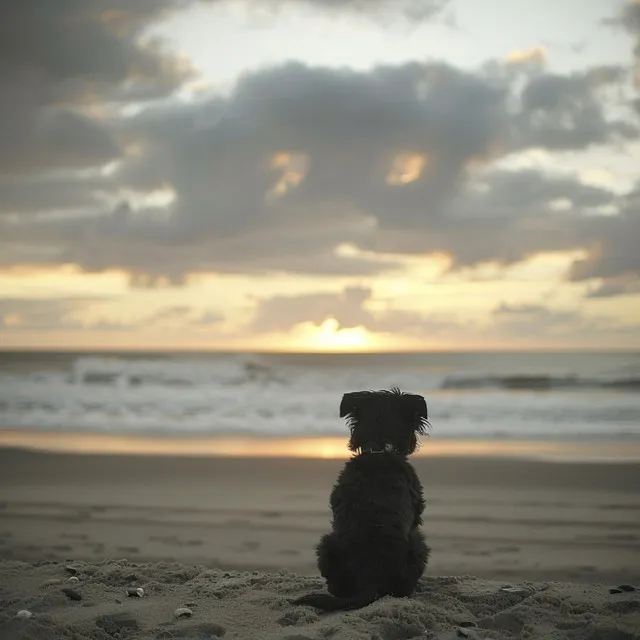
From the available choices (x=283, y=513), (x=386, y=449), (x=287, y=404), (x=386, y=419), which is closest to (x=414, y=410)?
(x=386, y=419)

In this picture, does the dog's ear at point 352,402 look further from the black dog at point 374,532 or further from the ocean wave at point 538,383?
the ocean wave at point 538,383

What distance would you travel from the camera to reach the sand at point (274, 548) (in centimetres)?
426

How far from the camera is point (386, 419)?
4.86 m

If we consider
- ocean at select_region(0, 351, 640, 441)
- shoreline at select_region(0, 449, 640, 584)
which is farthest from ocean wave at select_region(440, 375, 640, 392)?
shoreline at select_region(0, 449, 640, 584)

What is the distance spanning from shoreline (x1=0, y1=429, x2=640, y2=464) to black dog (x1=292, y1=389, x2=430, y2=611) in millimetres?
6371

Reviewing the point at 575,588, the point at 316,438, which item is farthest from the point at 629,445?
the point at 575,588

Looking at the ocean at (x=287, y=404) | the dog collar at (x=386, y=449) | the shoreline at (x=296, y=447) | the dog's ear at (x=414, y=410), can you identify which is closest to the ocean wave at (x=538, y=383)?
the ocean at (x=287, y=404)

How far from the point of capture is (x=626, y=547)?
6.58 meters

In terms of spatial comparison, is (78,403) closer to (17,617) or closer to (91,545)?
(91,545)

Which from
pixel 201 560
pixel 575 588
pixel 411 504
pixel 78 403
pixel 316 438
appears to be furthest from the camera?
pixel 78 403

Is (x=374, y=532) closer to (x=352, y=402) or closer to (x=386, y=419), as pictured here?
(x=386, y=419)

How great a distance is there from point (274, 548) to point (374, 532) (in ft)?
8.28

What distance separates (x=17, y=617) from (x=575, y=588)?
3668 mm

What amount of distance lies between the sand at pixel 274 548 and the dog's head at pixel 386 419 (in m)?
1.01
